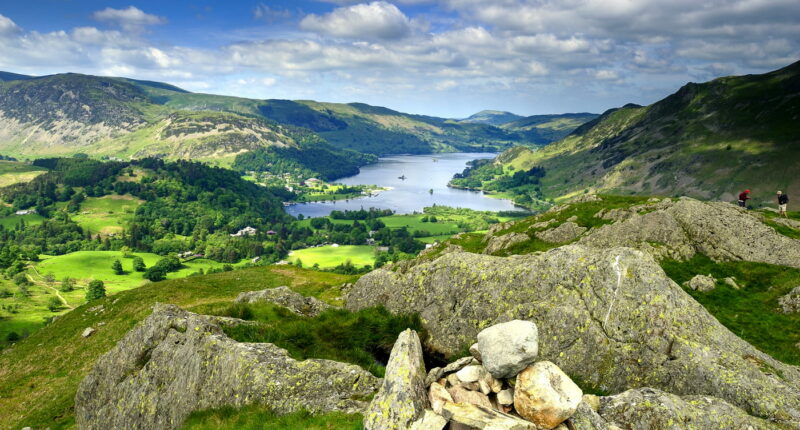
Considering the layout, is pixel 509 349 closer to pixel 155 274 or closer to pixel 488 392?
pixel 488 392

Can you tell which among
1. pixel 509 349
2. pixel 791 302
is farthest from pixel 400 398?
pixel 791 302

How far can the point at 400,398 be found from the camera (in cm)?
1316

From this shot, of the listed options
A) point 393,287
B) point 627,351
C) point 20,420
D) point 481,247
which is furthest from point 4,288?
point 627,351

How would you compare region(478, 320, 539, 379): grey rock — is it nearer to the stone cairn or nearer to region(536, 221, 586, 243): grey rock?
the stone cairn

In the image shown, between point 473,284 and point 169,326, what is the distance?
59.6 feet

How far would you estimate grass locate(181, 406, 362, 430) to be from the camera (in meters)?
14.6

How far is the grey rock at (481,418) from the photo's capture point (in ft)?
38.0

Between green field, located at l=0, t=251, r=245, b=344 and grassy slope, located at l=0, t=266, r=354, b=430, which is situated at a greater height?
grassy slope, located at l=0, t=266, r=354, b=430

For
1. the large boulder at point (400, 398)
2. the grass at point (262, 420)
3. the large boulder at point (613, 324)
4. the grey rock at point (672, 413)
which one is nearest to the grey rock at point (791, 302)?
the large boulder at point (613, 324)

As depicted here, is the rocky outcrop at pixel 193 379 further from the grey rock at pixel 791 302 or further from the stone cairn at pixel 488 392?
the grey rock at pixel 791 302

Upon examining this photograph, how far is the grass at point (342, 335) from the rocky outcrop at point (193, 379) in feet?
5.88

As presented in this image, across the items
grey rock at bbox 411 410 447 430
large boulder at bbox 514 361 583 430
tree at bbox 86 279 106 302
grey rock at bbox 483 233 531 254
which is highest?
large boulder at bbox 514 361 583 430

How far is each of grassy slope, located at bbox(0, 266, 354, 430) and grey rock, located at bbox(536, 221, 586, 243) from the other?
1378 inches

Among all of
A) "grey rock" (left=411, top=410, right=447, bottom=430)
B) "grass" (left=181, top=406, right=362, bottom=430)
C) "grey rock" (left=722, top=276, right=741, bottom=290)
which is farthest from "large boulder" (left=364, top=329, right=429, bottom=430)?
"grey rock" (left=722, top=276, right=741, bottom=290)
